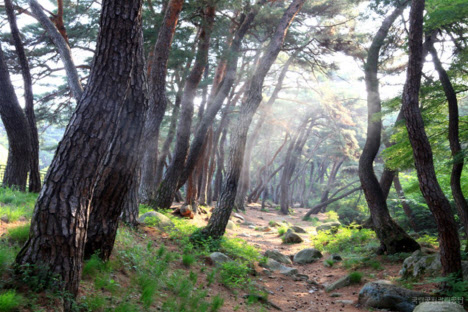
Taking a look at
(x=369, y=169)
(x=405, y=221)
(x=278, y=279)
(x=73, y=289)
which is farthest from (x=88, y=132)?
(x=405, y=221)

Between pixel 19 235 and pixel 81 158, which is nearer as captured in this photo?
pixel 81 158

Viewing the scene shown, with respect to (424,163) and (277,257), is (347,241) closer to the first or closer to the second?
(277,257)

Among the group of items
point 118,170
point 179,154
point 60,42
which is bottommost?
point 118,170

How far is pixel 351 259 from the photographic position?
855cm

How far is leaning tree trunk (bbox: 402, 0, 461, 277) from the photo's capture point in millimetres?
5070

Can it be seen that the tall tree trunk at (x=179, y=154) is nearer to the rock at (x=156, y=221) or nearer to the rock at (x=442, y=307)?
the rock at (x=156, y=221)

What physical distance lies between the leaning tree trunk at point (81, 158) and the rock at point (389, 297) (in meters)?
4.62

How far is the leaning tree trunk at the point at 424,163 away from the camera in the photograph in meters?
5.07

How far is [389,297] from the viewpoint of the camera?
5.36 metres

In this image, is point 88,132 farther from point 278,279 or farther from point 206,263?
point 278,279

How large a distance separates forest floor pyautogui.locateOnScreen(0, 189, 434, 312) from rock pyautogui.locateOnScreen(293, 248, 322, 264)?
26 centimetres

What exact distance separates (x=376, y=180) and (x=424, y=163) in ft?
10.8

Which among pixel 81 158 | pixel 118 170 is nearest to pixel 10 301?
pixel 81 158

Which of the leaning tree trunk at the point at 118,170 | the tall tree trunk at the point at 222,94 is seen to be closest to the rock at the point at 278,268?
the tall tree trunk at the point at 222,94
